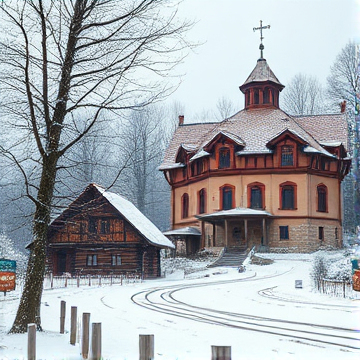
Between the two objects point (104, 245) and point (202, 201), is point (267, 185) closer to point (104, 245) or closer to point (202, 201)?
point (202, 201)

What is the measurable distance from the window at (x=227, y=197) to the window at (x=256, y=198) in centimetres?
182

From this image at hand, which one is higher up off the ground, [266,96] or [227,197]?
[266,96]

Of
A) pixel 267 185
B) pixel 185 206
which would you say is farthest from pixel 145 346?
pixel 185 206

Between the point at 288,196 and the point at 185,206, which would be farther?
the point at 185,206

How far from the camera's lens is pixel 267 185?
47062 mm

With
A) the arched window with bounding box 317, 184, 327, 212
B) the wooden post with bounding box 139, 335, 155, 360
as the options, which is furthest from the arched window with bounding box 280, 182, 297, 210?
the wooden post with bounding box 139, 335, 155, 360

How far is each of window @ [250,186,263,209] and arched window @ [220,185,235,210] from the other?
5.66 ft

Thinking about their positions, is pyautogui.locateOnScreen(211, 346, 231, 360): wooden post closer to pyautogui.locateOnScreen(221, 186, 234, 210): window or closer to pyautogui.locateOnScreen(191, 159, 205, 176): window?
pyautogui.locateOnScreen(221, 186, 234, 210): window

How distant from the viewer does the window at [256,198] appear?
156 feet

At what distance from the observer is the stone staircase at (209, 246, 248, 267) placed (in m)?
39.7

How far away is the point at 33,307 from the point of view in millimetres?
12914

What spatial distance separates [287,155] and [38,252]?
119 feet

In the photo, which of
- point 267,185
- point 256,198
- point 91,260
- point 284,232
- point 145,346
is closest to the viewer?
point 145,346

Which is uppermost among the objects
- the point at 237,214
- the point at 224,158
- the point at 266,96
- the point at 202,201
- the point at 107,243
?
the point at 266,96
